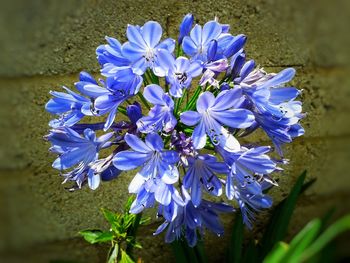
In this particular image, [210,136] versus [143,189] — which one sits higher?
[210,136]

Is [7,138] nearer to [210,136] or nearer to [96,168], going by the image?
[96,168]

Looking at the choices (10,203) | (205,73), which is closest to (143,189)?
(205,73)

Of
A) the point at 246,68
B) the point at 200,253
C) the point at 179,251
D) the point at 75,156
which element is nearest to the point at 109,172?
the point at 75,156

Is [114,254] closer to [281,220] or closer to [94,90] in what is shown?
[94,90]

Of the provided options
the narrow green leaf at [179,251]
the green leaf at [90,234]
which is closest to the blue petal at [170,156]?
the green leaf at [90,234]

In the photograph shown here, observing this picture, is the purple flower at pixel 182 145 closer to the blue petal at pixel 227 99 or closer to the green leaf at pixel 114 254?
the blue petal at pixel 227 99

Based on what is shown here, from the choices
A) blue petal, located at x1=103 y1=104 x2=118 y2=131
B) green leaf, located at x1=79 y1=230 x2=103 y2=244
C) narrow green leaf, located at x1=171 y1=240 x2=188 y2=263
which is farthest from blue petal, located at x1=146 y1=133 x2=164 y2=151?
narrow green leaf, located at x1=171 y1=240 x2=188 y2=263
